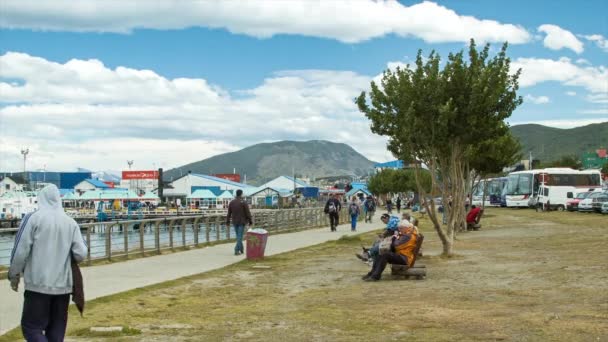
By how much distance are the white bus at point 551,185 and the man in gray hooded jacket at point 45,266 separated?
5723cm

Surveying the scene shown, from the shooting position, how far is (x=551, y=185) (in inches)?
2482

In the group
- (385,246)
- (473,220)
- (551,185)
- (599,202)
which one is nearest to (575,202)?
(599,202)

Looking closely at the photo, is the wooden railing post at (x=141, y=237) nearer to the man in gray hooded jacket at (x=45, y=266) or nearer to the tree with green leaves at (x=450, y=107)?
the tree with green leaves at (x=450, y=107)

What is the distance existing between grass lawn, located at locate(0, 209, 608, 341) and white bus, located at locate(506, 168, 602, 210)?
4492cm

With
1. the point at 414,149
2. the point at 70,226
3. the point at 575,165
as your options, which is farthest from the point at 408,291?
the point at 575,165

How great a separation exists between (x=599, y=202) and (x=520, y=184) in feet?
62.3

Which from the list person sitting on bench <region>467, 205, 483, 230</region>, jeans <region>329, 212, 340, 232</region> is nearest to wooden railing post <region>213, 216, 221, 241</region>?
jeans <region>329, 212, 340, 232</region>

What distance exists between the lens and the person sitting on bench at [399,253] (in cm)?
1424

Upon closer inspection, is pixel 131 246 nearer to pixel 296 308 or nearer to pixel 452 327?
pixel 296 308

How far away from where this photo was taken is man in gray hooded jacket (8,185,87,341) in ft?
22.1

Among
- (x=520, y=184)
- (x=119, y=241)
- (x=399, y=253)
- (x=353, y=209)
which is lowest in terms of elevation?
(x=399, y=253)

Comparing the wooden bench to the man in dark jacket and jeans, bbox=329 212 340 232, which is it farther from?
jeans, bbox=329 212 340 232

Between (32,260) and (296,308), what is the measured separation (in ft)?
15.5

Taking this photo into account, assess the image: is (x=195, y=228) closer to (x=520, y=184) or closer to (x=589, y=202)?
(x=589, y=202)
